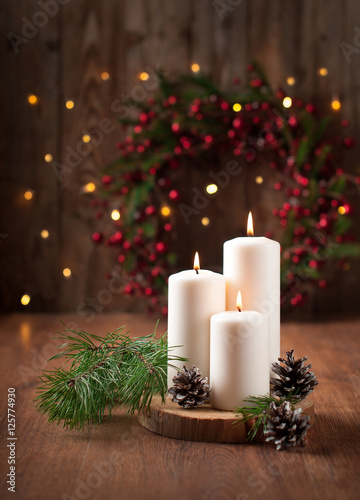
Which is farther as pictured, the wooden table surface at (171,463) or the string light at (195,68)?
the string light at (195,68)

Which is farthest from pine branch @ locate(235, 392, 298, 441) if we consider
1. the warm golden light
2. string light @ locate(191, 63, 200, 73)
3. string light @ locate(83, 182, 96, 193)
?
string light @ locate(191, 63, 200, 73)

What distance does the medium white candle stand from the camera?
818 mm

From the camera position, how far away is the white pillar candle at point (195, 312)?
2.83 feet

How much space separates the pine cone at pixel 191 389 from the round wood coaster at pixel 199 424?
1cm

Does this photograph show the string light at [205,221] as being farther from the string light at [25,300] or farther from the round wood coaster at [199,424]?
the round wood coaster at [199,424]

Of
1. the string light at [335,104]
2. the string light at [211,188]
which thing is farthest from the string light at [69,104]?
the string light at [335,104]

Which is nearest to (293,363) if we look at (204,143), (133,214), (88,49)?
(133,214)

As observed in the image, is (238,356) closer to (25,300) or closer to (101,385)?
(101,385)

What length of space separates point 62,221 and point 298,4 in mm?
1085

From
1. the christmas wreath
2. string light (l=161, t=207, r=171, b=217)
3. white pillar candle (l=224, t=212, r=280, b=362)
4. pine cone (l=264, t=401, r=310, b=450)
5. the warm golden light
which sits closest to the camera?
pine cone (l=264, t=401, r=310, b=450)

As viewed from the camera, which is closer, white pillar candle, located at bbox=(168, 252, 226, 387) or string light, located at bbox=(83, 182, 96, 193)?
white pillar candle, located at bbox=(168, 252, 226, 387)

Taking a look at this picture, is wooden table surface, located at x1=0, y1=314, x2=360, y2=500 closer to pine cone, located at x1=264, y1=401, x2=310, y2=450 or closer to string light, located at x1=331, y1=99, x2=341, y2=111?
pine cone, located at x1=264, y1=401, x2=310, y2=450

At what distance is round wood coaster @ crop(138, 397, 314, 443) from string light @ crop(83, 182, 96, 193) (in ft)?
4.05

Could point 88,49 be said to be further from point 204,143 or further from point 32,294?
point 32,294
